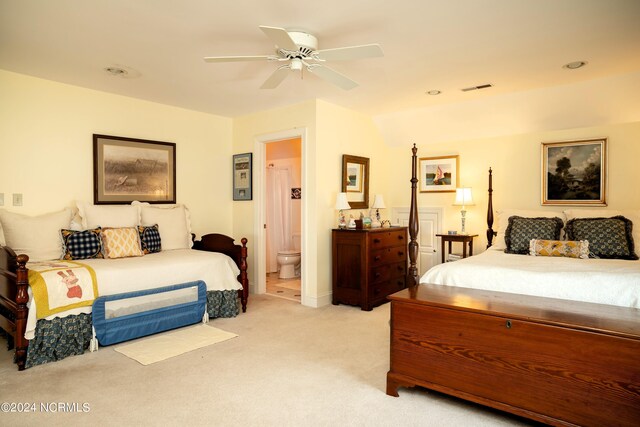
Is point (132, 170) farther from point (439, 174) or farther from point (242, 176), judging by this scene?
point (439, 174)

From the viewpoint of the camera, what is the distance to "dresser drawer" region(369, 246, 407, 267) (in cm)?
444

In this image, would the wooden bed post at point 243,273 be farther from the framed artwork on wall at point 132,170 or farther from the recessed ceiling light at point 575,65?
→ the recessed ceiling light at point 575,65

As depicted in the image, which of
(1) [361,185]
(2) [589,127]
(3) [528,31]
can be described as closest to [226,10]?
(3) [528,31]

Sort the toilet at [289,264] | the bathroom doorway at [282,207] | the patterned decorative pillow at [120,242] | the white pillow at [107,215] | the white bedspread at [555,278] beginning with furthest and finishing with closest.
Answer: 1. the bathroom doorway at [282,207]
2. the toilet at [289,264]
3. the white pillow at [107,215]
4. the patterned decorative pillow at [120,242]
5. the white bedspread at [555,278]

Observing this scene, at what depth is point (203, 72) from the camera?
3543 millimetres

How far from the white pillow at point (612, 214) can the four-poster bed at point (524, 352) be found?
4.80ft

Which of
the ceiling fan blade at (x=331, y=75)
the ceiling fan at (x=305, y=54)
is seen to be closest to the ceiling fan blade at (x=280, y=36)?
the ceiling fan at (x=305, y=54)

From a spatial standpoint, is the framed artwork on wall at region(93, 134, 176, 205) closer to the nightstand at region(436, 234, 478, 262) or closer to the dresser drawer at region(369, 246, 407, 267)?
the dresser drawer at region(369, 246, 407, 267)

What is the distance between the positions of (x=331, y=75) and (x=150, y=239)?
8.56 feet

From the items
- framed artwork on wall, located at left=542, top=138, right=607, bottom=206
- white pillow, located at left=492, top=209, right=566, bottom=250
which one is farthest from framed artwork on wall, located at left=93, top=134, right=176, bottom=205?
framed artwork on wall, located at left=542, top=138, right=607, bottom=206

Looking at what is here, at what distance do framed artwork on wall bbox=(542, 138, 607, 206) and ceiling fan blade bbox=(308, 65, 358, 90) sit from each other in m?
2.80

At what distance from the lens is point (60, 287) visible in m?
2.95

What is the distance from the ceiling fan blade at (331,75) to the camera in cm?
284

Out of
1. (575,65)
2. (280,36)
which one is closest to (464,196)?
(575,65)
